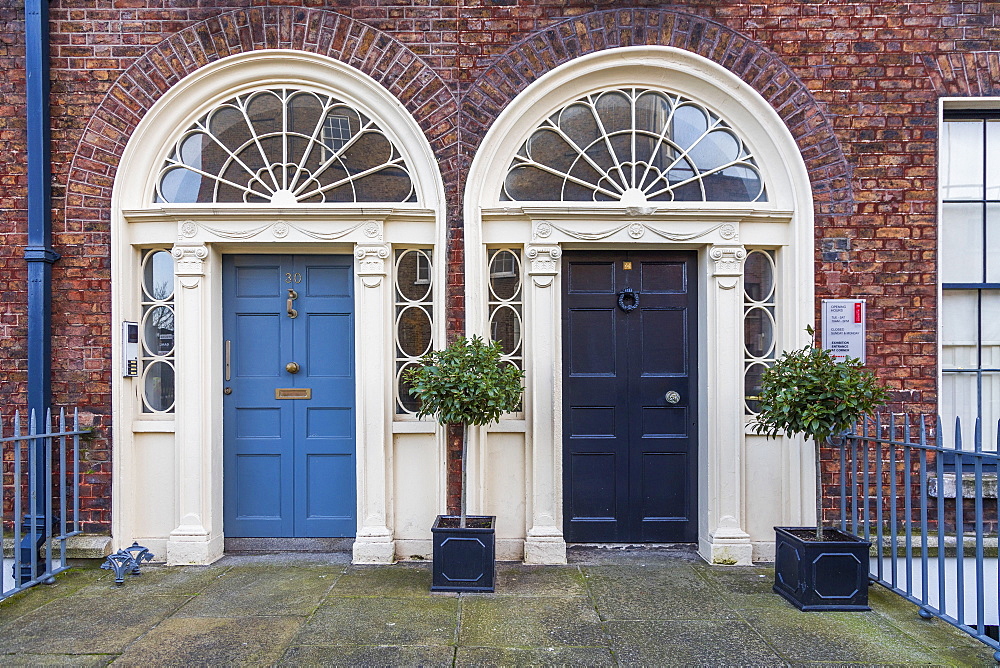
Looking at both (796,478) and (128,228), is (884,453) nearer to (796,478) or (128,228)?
(796,478)

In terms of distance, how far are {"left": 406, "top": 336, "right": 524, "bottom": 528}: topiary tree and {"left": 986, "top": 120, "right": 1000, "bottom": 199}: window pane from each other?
4.11 m

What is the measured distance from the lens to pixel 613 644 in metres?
3.84

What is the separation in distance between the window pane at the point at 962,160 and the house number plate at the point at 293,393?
17.5 feet

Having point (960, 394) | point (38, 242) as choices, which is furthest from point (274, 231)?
point (960, 394)

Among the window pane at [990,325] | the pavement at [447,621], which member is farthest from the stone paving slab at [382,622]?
the window pane at [990,325]

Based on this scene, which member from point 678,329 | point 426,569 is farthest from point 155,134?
point 678,329

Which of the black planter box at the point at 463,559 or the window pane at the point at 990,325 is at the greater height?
the window pane at the point at 990,325

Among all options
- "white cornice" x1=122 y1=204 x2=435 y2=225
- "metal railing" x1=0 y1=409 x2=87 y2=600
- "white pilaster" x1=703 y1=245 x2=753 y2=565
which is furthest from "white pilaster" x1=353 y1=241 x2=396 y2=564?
"white pilaster" x1=703 y1=245 x2=753 y2=565

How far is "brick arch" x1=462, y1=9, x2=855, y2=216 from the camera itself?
206 inches

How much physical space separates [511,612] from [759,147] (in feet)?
12.9

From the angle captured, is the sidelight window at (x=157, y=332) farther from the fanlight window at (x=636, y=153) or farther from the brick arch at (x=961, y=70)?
the brick arch at (x=961, y=70)

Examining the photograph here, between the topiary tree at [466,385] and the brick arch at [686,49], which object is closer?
the topiary tree at [466,385]

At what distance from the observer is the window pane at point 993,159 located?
540 centimetres

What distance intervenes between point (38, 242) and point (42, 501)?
1955mm
